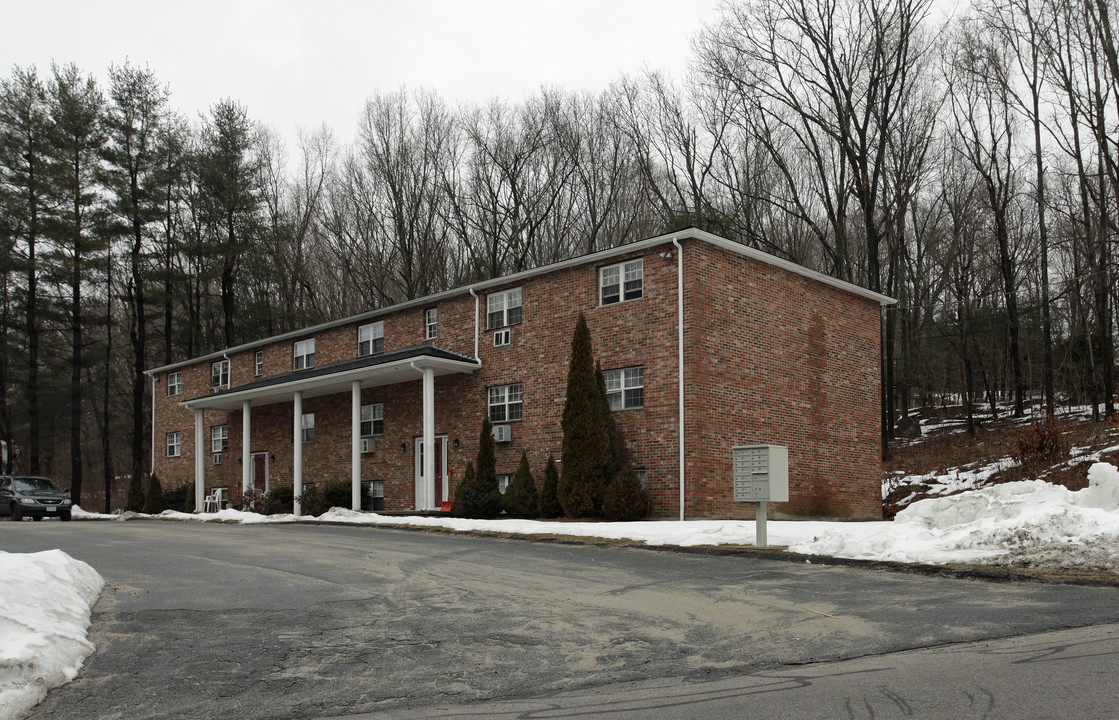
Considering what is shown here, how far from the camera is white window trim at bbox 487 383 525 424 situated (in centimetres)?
2398

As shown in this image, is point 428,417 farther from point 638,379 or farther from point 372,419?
point 638,379

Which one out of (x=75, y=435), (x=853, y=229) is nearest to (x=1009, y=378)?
(x=853, y=229)

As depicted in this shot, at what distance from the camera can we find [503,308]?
25.2 metres

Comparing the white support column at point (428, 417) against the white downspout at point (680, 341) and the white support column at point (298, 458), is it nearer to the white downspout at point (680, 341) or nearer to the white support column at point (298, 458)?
the white support column at point (298, 458)

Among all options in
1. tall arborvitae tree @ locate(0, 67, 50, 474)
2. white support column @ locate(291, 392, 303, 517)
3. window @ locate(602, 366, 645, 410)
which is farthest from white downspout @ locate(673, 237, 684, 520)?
tall arborvitae tree @ locate(0, 67, 50, 474)

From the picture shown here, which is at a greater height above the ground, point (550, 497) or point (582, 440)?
point (582, 440)

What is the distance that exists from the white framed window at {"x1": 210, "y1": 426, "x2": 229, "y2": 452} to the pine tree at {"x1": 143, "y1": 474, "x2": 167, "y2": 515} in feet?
8.00

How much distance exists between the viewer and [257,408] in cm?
3409

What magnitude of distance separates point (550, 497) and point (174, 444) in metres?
23.5

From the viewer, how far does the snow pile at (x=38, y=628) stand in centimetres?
547

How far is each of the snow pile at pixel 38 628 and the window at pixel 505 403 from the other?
601 inches

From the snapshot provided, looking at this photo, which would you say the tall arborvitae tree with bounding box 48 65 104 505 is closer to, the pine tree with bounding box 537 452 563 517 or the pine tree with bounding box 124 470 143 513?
the pine tree with bounding box 124 470 143 513

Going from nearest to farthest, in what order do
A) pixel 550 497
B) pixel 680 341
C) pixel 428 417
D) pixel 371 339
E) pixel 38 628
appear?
pixel 38 628 < pixel 680 341 < pixel 550 497 < pixel 428 417 < pixel 371 339

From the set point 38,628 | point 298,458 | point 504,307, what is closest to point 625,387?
point 504,307
